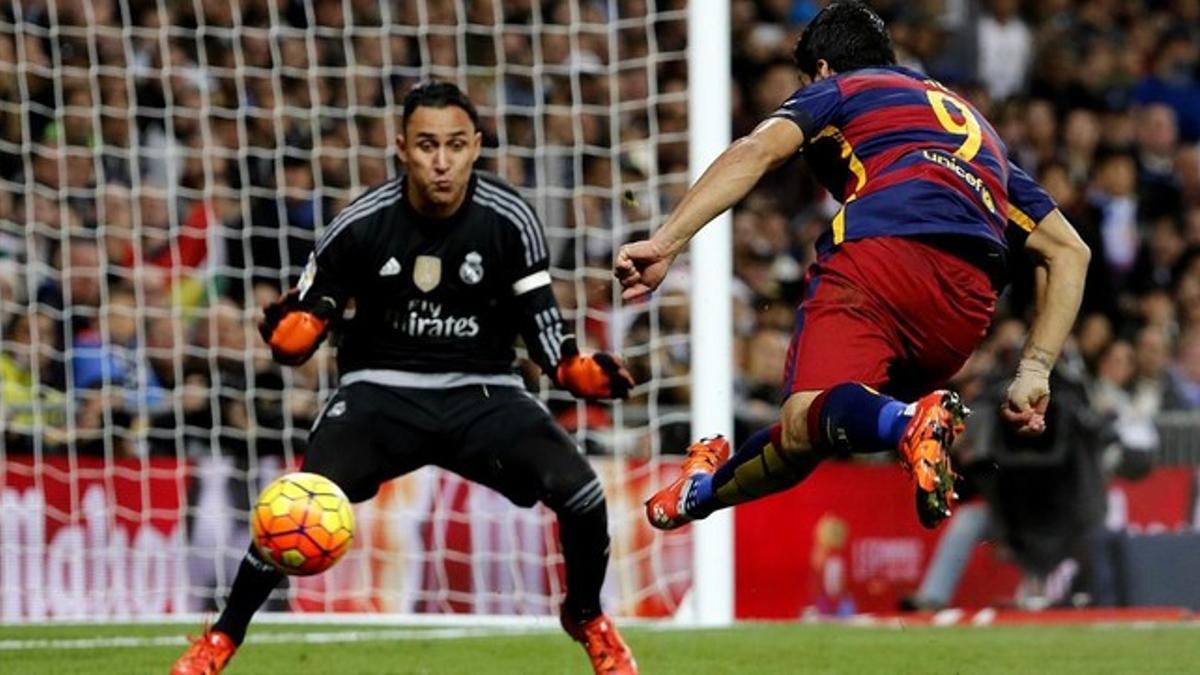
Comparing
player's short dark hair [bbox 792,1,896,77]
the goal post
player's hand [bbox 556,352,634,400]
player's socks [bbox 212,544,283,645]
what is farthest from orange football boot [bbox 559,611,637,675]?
the goal post

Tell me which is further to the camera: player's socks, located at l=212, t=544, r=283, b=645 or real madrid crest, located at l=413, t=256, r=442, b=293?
real madrid crest, located at l=413, t=256, r=442, b=293

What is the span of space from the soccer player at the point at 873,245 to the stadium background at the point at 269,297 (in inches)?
155

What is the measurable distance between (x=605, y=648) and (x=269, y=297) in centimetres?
512

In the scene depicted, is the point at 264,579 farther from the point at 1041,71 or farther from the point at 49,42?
the point at 1041,71

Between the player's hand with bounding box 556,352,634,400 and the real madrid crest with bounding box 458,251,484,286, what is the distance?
441mm

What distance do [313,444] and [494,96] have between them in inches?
215

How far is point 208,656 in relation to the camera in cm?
727

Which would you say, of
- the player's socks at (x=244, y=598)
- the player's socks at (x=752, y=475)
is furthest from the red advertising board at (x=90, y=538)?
the player's socks at (x=752, y=475)

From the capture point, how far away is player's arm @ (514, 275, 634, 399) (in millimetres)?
7727

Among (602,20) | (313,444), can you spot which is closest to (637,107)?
(602,20)

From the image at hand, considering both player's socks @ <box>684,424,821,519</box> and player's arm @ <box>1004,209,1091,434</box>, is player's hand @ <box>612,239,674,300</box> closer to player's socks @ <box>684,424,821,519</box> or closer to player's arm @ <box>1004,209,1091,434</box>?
player's socks @ <box>684,424,821,519</box>

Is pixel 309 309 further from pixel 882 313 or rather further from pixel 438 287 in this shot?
pixel 882 313

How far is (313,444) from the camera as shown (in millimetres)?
7707

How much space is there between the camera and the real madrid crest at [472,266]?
7.91 meters
